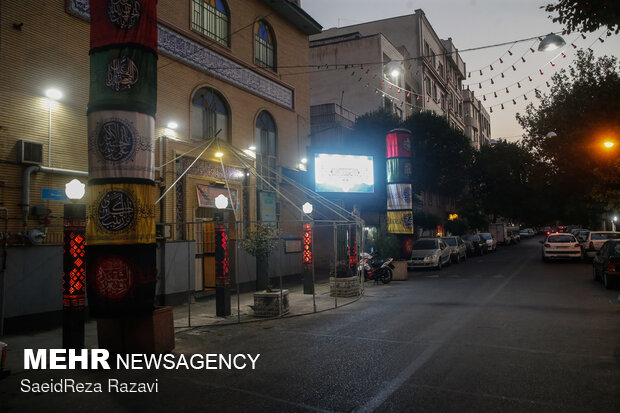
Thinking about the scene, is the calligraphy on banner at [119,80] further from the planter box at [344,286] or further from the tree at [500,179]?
the tree at [500,179]

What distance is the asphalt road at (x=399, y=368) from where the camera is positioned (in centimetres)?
520

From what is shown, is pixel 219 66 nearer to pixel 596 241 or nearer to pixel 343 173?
pixel 343 173

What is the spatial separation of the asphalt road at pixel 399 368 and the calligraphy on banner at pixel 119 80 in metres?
4.26

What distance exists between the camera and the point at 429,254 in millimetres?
23875

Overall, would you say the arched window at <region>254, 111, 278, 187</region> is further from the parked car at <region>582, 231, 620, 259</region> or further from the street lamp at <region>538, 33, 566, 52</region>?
the parked car at <region>582, 231, 620, 259</region>

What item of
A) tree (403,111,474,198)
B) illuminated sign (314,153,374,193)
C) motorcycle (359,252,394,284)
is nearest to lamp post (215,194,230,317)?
motorcycle (359,252,394,284)

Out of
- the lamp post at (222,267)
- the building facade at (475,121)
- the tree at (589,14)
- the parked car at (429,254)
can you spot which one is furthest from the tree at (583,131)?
the building facade at (475,121)

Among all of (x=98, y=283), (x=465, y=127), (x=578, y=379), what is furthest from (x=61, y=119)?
(x=465, y=127)

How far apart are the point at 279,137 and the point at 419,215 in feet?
57.0

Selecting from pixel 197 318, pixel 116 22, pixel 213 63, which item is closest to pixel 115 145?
pixel 116 22

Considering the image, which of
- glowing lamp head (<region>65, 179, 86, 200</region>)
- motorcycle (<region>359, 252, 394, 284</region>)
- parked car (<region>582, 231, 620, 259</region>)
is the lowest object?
motorcycle (<region>359, 252, 394, 284</region>)

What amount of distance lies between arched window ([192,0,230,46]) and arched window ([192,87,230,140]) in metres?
2.12

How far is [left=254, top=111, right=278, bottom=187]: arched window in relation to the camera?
19261mm

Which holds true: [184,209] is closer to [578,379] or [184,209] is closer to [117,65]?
[117,65]
